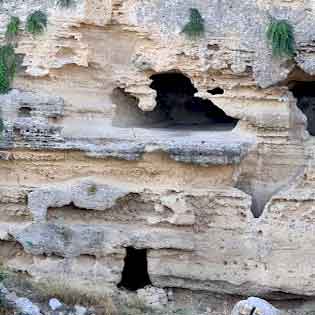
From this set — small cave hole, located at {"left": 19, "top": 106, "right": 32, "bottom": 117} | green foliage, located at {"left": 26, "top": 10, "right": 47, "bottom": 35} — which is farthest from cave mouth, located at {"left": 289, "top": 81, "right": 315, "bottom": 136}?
small cave hole, located at {"left": 19, "top": 106, "right": 32, "bottom": 117}

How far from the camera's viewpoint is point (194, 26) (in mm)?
11523

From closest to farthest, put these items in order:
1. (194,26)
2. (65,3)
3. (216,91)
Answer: (194,26) < (65,3) < (216,91)

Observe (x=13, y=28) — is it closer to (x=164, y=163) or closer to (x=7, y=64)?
(x=7, y=64)

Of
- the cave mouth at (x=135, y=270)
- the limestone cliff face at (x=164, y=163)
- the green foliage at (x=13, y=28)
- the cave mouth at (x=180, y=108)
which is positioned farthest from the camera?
the cave mouth at (x=180, y=108)

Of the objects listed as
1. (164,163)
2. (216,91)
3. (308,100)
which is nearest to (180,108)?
(216,91)

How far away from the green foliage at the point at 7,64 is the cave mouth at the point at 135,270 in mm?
3063

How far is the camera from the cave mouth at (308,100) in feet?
43.9

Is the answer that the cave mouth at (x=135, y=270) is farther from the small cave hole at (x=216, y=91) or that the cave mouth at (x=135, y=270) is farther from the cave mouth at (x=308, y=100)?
the cave mouth at (x=308, y=100)

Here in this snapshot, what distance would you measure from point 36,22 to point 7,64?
77 cm

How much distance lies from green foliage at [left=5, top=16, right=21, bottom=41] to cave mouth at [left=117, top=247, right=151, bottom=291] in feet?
11.8

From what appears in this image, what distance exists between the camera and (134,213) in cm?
1179

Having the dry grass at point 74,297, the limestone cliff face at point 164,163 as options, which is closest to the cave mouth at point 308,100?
the limestone cliff face at point 164,163

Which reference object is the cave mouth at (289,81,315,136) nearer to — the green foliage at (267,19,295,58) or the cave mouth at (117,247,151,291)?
the green foliage at (267,19,295,58)

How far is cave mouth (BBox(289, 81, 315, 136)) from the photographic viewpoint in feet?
43.9
